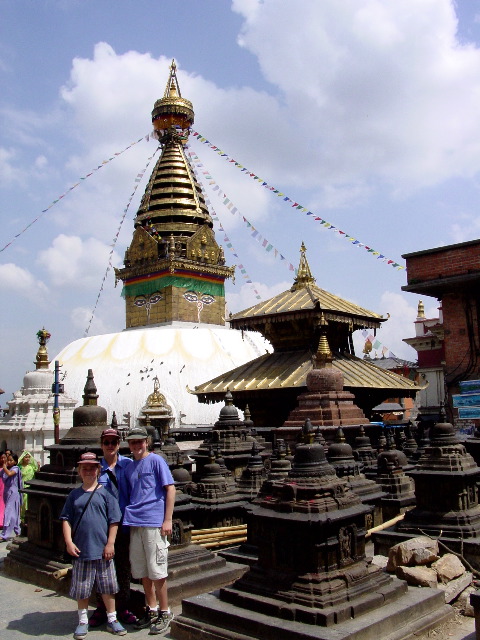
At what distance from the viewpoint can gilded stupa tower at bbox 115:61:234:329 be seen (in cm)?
3319

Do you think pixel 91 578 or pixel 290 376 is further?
pixel 290 376

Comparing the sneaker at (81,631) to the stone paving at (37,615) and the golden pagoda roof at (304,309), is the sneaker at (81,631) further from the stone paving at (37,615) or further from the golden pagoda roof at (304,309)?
the golden pagoda roof at (304,309)

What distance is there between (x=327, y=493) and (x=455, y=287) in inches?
482

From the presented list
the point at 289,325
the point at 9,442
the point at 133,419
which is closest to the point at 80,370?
the point at 133,419

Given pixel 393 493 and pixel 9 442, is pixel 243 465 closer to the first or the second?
pixel 393 493

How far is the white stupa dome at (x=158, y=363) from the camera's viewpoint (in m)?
26.0

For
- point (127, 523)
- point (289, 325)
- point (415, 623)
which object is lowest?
point (415, 623)

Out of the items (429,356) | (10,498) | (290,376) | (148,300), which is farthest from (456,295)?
(148,300)

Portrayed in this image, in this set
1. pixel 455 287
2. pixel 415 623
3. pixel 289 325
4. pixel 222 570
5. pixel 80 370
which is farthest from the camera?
pixel 80 370

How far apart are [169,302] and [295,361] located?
56.5ft

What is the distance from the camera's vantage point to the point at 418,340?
85.0 ft

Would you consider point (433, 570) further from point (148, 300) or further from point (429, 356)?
point (148, 300)

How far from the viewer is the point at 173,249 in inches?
1310

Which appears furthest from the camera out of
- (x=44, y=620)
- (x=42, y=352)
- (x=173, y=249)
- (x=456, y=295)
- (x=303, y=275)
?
(x=173, y=249)
